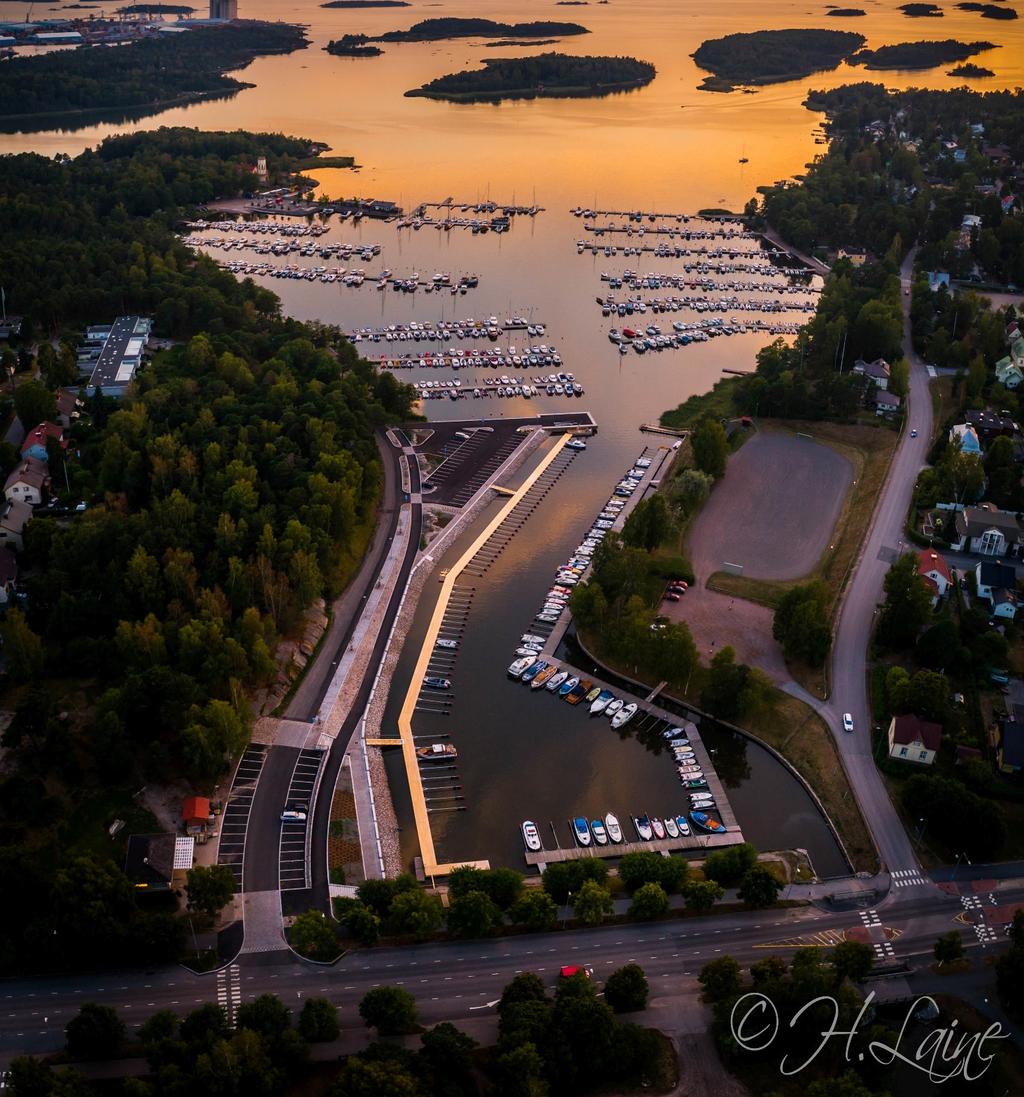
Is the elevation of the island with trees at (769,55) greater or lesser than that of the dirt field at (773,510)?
greater

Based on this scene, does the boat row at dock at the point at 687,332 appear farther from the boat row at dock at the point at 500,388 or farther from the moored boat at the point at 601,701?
the moored boat at the point at 601,701

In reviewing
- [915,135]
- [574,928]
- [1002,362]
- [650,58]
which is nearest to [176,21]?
[650,58]

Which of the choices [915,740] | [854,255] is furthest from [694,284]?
[915,740]

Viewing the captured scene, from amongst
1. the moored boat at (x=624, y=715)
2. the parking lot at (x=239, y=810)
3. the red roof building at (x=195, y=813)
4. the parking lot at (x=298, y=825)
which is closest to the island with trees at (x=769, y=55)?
the moored boat at (x=624, y=715)

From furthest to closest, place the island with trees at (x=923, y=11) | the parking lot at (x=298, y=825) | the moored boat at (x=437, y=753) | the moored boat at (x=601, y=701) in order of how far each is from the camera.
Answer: the island with trees at (x=923, y=11), the moored boat at (x=601, y=701), the moored boat at (x=437, y=753), the parking lot at (x=298, y=825)

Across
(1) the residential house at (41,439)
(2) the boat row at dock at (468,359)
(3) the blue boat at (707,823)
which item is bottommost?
(3) the blue boat at (707,823)

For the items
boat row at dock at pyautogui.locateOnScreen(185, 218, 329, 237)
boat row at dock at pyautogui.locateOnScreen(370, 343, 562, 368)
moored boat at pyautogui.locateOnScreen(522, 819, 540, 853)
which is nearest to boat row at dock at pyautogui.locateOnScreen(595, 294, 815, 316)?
boat row at dock at pyautogui.locateOnScreen(370, 343, 562, 368)

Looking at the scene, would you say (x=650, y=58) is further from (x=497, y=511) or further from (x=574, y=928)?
(x=574, y=928)
